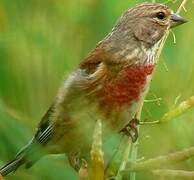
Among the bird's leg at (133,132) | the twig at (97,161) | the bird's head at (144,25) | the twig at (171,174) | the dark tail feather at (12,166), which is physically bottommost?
the bird's head at (144,25)

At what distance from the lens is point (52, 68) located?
47 centimetres

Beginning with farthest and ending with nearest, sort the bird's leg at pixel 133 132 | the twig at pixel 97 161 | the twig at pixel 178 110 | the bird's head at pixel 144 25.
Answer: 1. the bird's head at pixel 144 25
2. the bird's leg at pixel 133 132
3. the twig at pixel 178 110
4. the twig at pixel 97 161

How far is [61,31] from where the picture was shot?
503 mm

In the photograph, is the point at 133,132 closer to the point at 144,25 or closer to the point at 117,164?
the point at 117,164

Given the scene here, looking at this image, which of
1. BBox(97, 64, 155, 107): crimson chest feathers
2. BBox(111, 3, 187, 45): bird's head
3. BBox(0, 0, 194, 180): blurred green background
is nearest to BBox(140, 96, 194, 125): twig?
BBox(0, 0, 194, 180): blurred green background

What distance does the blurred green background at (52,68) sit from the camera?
0.47 metres

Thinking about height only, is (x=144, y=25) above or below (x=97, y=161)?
below

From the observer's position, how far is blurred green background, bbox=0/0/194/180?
47 cm

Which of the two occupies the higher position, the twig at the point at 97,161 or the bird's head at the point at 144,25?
the twig at the point at 97,161

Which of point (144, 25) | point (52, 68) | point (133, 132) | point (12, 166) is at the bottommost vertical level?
point (144, 25)

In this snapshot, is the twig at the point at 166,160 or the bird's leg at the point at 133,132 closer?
the twig at the point at 166,160

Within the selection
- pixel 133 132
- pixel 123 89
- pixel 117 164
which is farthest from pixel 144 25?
pixel 117 164

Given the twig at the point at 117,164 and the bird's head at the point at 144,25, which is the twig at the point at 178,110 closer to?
A: the twig at the point at 117,164

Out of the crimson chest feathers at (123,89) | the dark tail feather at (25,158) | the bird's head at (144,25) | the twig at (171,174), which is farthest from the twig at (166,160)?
the bird's head at (144,25)
